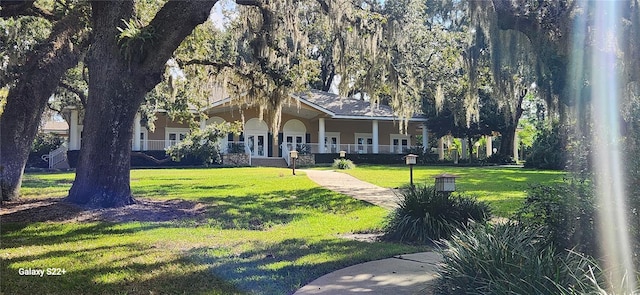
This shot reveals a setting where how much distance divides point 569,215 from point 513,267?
778 mm

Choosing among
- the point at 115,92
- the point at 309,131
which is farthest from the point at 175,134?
the point at 115,92

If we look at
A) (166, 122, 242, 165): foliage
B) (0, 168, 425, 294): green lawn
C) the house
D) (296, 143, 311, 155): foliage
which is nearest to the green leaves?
(0, 168, 425, 294): green lawn

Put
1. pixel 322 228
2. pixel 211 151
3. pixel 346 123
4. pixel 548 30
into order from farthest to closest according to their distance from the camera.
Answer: pixel 346 123, pixel 211 151, pixel 322 228, pixel 548 30

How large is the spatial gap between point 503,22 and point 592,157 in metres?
4.14

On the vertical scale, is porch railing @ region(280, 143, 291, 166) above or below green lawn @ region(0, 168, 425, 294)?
above

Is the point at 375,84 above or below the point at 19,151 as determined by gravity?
above

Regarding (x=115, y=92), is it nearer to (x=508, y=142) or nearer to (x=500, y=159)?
(x=500, y=159)

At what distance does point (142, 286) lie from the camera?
427cm

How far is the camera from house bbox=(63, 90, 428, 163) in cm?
2855

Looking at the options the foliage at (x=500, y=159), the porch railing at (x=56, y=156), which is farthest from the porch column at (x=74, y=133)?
the foliage at (x=500, y=159)

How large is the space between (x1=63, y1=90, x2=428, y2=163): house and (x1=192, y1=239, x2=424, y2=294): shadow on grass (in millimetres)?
21524

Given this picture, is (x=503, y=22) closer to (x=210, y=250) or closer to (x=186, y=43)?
(x=210, y=250)

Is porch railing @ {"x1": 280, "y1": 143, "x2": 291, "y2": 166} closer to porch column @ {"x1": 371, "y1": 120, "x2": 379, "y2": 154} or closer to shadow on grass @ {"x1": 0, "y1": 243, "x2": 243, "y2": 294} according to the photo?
porch column @ {"x1": 371, "y1": 120, "x2": 379, "y2": 154}

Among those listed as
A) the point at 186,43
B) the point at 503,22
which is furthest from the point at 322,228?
the point at 186,43
